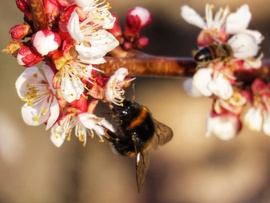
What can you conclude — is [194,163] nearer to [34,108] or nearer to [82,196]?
[82,196]

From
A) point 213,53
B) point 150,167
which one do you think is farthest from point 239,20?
point 150,167

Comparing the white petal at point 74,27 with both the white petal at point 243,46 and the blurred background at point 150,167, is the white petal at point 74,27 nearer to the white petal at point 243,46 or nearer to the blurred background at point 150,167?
the white petal at point 243,46

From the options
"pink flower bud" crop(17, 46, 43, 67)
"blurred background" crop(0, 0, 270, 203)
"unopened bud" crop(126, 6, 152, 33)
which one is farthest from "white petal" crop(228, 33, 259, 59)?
"blurred background" crop(0, 0, 270, 203)

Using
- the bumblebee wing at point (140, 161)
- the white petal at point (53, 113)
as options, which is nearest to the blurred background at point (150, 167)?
the bumblebee wing at point (140, 161)

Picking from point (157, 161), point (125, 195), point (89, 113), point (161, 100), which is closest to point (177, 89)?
point (161, 100)

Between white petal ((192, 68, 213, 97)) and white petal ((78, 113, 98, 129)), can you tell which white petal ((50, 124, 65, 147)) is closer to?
white petal ((78, 113, 98, 129))

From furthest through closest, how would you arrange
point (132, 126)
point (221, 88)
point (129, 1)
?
point (129, 1) → point (221, 88) → point (132, 126)
